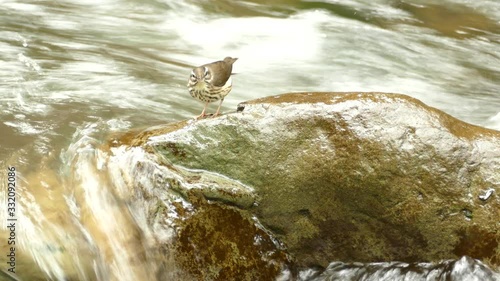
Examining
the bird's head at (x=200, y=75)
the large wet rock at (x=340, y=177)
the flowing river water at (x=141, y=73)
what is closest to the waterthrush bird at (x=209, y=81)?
the bird's head at (x=200, y=75)

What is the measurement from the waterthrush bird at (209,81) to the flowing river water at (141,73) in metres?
0.92

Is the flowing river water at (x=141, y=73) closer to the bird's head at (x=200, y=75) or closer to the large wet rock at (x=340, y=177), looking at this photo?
the large wet rock at (x=340, y=177)

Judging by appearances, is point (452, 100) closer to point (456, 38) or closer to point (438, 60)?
point (438, 60)

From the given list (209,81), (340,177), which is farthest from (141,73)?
(340,177)

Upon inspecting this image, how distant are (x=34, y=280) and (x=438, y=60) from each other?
8059 millimetres

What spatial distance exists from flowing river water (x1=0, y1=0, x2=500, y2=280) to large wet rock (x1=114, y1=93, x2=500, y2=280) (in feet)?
1.85

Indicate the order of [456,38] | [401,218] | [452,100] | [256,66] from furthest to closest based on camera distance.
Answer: [456,38] < [256,66] < [452,100] < [401,218]

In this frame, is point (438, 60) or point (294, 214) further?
point (438, 60)

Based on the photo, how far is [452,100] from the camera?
30.5ft

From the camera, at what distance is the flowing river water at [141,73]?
4.86 meters

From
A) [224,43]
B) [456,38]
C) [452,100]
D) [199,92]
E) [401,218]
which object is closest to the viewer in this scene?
[401,218]

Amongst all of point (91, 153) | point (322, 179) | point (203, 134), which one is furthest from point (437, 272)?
point (91, 153)

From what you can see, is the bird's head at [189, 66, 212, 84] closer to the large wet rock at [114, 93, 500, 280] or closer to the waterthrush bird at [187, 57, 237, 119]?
the waterthrush bird at [187, 57, 237, 119]

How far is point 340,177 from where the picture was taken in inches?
183
